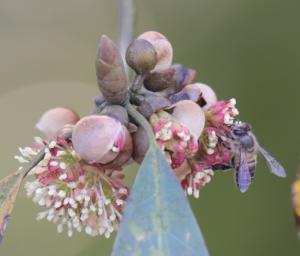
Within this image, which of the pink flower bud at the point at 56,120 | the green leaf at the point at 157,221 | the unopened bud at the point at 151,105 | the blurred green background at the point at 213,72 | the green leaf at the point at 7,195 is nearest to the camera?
the green leaf at the point at 157,221

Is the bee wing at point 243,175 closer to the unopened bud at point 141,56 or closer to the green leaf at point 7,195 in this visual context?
the unopened bud at point 141,56

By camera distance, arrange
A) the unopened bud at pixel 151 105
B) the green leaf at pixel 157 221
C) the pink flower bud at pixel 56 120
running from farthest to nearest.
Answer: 1. the pink flower bud at pixel 56 120
2. the unopened bud at pixel 151 105
3. the green leaf at pixel 157 221

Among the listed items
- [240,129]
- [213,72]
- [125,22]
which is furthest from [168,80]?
[213,72]

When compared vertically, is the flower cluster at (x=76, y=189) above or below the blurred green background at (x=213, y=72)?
above

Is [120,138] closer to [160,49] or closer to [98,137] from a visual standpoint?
[98,137]

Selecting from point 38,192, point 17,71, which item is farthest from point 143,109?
point 17,71

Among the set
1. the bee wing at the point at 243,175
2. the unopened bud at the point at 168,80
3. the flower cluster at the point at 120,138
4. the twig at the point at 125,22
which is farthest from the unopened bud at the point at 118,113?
the twig at the point at 125,22
